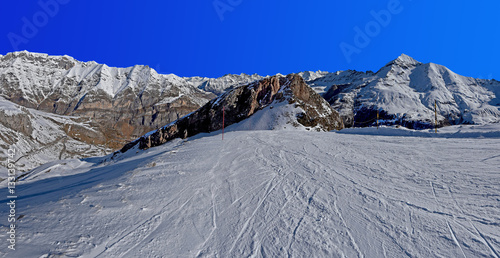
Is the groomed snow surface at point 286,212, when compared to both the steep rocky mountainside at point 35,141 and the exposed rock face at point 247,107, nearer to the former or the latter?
the exposed rock face at point 247,107

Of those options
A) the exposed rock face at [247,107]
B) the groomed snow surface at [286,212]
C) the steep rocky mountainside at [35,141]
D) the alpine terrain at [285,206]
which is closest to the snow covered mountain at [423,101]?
the exposed rock face at [247,107]

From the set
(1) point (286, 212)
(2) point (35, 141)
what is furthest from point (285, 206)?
(2) point (35, 141)

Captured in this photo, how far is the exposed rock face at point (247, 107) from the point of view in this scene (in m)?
52.4

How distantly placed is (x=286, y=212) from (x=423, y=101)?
196058mm

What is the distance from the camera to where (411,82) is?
196500 millimetres

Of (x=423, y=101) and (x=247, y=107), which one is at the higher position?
(x=423, y=101)

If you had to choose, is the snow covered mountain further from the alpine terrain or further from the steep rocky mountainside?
the steep rocky mountainside

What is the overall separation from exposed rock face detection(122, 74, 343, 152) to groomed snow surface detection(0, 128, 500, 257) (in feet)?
131

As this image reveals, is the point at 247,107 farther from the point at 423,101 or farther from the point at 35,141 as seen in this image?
the point at 35,141

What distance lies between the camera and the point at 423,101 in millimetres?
165875

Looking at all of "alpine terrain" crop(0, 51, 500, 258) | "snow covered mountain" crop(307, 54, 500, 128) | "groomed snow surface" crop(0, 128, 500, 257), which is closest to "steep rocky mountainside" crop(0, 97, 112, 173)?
"alpine terrain" crop(0, 51, 500, 258)

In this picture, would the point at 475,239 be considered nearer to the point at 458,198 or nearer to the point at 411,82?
the point at 458,198

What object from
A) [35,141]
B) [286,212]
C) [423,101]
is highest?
[423,101]

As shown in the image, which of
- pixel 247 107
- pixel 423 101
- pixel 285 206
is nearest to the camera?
pixel 285 206
